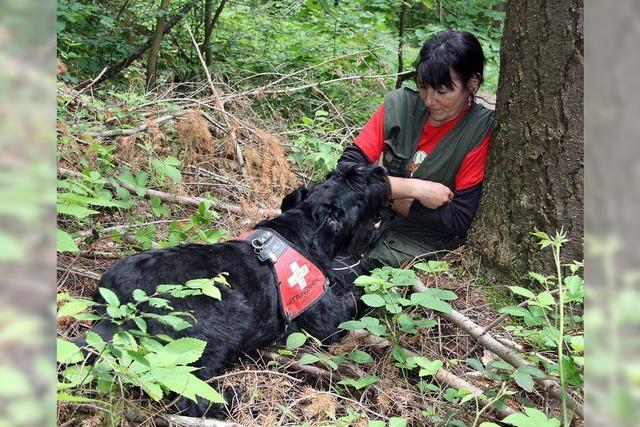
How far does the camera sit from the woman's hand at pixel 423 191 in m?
3.86

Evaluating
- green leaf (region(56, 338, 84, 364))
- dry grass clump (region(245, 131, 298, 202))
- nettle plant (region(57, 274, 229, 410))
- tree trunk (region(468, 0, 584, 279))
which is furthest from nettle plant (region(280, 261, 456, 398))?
dry grass clump (region(245, 131, 298, 202))

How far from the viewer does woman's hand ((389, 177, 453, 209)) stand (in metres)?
3.86

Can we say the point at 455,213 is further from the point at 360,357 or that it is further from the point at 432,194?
the point at 360,357

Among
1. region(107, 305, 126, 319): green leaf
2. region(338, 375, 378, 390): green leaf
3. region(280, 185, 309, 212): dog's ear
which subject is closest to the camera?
region(107, 305, 126, 319): green leaf

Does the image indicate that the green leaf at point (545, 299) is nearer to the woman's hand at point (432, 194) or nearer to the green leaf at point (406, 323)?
the green leaf at point (406, 323)

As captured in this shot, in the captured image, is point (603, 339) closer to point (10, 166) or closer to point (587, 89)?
point (587, 89)

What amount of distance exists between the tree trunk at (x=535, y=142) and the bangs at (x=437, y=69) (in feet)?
1.08

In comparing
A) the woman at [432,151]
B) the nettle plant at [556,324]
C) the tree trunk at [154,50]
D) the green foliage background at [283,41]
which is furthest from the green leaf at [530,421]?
the tree trunk at [154,50]

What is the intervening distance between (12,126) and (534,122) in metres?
3.16

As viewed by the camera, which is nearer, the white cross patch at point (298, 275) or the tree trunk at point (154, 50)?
the white cross patch at point (298, 275)

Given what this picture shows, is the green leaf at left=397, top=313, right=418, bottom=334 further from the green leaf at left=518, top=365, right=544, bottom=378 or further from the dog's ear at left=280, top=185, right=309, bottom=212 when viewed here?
the dog's ear at left=280, top=185, right=309, bottom=212

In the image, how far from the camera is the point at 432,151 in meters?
3.96

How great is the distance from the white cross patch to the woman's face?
1.33m

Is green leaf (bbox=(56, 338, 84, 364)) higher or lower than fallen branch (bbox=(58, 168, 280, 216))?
higher
